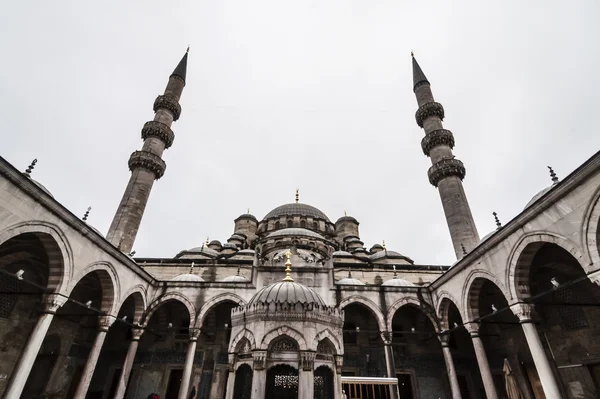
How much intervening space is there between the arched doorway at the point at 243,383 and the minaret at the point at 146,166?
1380 centimetres

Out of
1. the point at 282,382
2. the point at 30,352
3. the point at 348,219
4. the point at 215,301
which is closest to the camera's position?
the point at 282,382

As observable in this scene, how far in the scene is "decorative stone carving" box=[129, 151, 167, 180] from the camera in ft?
67.1

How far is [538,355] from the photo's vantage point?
816 cm

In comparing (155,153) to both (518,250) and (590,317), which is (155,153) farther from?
(590,317)

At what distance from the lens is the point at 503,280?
9.05m

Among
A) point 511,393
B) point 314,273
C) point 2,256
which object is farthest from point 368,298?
point 2,256

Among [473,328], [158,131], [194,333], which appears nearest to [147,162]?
[158,131]

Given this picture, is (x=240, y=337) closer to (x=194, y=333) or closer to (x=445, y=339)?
(x=194, y=333)

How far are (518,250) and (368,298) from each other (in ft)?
22.0

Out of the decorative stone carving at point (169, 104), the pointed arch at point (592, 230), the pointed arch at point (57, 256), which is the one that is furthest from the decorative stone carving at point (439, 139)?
the pointed arch at point (57, 256)

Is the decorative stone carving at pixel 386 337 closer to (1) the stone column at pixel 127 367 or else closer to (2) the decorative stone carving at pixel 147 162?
(1) the stone column at pixel 127 367

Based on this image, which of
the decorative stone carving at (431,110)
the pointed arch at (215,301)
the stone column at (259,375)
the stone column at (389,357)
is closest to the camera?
the stone column at (259,375)

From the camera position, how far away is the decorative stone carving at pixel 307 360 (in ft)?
19.2

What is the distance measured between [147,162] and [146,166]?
0.91ft
